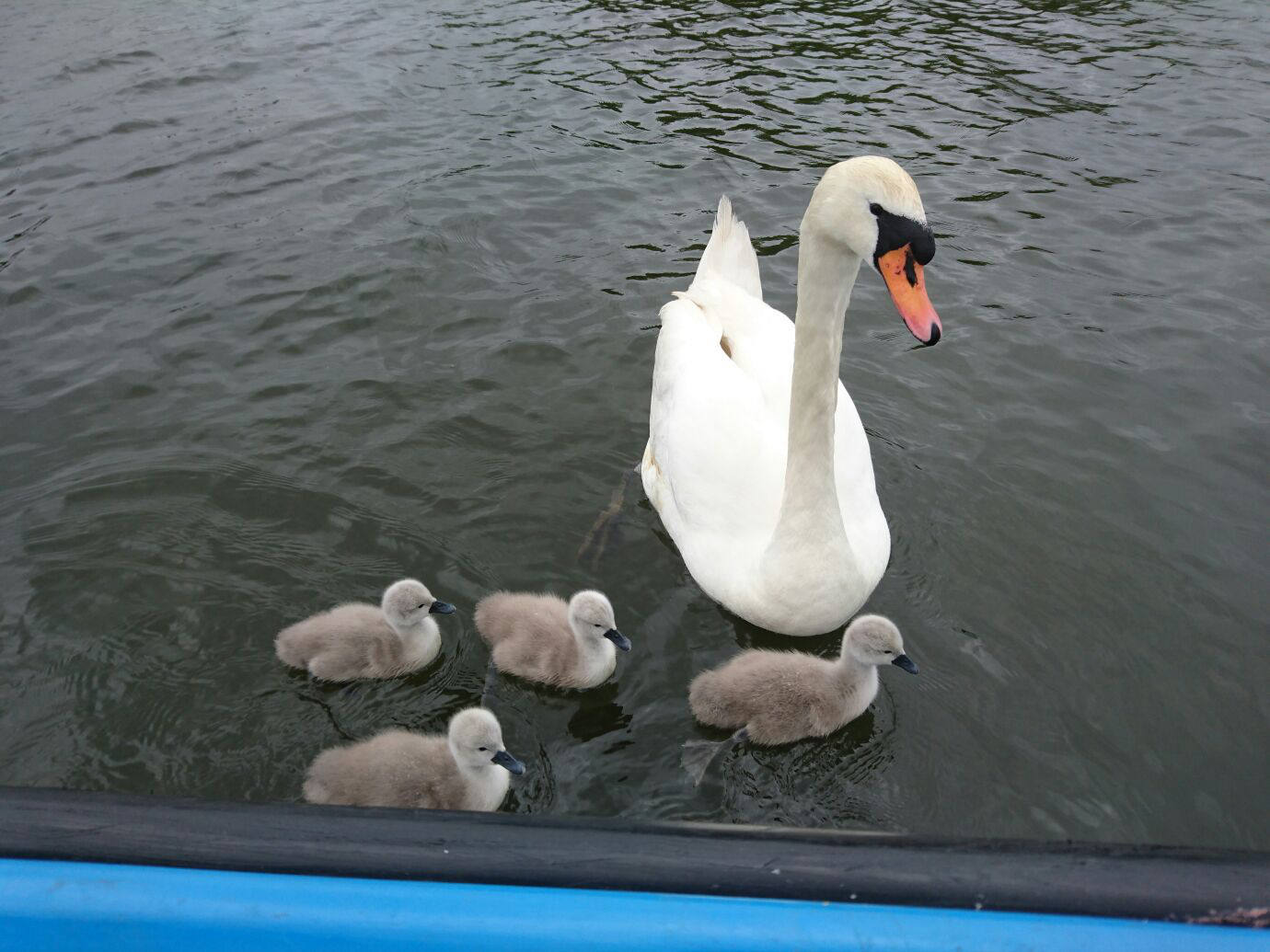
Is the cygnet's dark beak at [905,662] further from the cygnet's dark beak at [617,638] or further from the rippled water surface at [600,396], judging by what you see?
the cygnet's dark beak at [617,638]

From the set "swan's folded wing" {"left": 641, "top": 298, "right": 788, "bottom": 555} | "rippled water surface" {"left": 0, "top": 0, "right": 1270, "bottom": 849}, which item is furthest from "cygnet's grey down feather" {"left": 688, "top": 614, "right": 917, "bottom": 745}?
"swan's folded wing" {"left": 641, "top": 298, "right": 788, "bottom": 555}

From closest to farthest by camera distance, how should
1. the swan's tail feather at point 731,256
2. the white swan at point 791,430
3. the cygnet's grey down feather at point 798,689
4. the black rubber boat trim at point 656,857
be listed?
the black rubber boat trim at point 656,857 → the white swan at point 791,430 → the cygnet's grey down feather at point 798,689 → the swan's tail feather at point 731,256

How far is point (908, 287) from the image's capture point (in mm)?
3869

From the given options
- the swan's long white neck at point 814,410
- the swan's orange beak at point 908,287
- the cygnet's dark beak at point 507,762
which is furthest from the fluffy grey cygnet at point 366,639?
the swan's orange beak at point 908,287

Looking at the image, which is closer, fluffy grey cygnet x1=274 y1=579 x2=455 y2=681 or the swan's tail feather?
fluffy grey cygnet x1=274 y1=579 x2=455 y2=681

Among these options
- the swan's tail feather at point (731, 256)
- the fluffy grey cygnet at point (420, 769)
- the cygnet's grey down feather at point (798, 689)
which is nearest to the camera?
the fluffy grey cygnet at point (420, 769)

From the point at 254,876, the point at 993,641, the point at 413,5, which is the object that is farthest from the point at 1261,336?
the point at 413,5

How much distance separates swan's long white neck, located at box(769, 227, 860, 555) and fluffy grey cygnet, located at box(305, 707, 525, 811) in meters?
1.51

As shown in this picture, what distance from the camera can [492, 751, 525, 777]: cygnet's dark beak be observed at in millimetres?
3752

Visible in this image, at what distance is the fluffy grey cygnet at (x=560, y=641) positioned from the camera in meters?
Result: 4.29

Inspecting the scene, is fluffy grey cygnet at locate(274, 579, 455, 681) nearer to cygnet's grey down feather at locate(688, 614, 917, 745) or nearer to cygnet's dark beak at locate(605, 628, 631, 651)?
cygnet's dark beak at locate(605, 628, 631, 651)

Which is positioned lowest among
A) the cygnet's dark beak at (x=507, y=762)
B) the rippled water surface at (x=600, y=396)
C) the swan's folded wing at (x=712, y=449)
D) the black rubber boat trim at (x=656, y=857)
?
the rippled water surface at (x=600, y=396)

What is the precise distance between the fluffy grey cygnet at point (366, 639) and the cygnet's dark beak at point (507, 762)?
2.65 feet

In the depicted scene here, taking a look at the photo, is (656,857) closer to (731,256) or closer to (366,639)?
(366,639)
